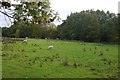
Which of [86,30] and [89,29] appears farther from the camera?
[86,30]

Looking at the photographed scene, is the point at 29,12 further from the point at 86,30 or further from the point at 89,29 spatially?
the point at 86,30

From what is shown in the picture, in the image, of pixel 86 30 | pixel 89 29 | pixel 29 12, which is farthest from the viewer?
pixel 86 30

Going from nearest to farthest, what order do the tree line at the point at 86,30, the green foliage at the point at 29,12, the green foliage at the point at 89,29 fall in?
the green foliage at the point at 29,12 < the tree line at the point at 86,30 < the green foliage at the point at 89,29

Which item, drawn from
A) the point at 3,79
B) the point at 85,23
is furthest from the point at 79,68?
the point at 85,23

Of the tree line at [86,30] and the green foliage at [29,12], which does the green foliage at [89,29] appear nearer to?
the tree line at [86,30]

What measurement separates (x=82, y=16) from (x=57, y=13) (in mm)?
75758

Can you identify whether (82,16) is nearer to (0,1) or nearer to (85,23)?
(85,23)

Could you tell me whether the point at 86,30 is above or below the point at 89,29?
below


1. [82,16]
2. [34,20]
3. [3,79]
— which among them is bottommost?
[3,79]

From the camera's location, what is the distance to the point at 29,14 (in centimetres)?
1264

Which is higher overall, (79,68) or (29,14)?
(29,14)

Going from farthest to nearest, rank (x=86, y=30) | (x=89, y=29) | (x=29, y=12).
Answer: (x=86, y=30) → (x=89, y=29) → (x=29, y=12)

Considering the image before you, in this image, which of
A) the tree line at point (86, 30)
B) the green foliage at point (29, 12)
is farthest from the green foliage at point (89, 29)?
the green foliage at point (29, 12)

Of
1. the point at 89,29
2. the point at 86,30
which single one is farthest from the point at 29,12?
the point at 86,30
